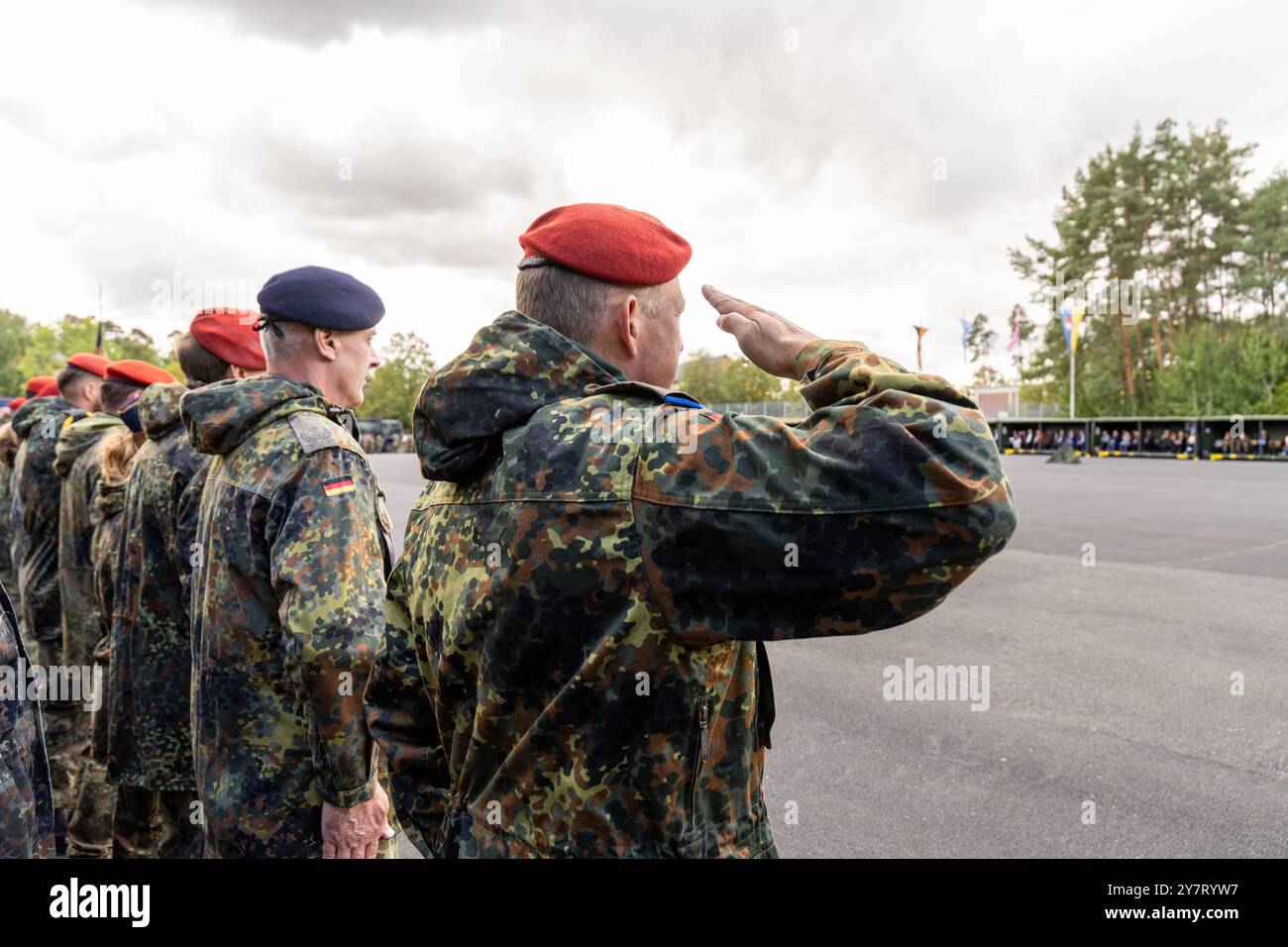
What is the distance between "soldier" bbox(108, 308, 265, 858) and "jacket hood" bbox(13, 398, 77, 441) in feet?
10.1

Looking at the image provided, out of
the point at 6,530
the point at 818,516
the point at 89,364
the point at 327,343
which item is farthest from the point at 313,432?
the point at 6,530

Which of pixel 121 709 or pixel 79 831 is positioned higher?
pixel 121 709

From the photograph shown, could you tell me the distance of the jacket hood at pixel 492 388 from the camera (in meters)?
1.35

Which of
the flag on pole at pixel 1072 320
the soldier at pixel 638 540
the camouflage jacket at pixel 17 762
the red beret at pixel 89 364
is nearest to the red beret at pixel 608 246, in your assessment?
the soldier at pixel 638 540

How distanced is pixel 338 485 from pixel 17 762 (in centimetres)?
90

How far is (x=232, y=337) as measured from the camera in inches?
122

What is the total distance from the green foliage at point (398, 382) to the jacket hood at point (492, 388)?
74.0 meters

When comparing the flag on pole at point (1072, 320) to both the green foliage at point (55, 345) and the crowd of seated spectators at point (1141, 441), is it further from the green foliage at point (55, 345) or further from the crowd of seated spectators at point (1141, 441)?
the green foliage at point (55, 345)

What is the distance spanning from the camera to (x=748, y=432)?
4.05 feet

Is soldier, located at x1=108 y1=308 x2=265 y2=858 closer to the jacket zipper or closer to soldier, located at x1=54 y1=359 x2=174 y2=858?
soldier, located at x1=54 y1=359 x2=174 y2=858
